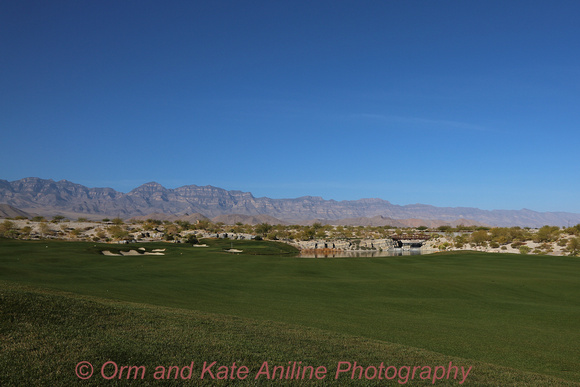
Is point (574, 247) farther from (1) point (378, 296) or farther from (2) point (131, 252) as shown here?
(2) point (131, 252)

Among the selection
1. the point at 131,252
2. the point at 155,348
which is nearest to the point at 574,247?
the point at 131,252

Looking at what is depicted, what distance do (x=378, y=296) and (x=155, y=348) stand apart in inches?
602

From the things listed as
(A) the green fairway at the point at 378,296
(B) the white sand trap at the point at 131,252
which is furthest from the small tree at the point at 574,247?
(B) the white sand trap at the point at 131,252

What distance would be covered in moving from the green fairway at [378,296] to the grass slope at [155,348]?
1.11 m

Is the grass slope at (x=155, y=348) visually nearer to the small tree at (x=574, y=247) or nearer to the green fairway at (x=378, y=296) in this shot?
the green fairway at (x=378, y=296)

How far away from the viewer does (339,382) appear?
6609 millimetres

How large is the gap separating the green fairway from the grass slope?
111cm

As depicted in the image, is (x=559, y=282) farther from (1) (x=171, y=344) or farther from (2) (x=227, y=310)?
(1) (x=171, y=344)

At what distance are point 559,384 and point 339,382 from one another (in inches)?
179

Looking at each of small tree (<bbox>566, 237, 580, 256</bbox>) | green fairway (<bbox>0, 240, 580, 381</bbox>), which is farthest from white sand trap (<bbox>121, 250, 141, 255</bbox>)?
small tree (<bbox>566, 237, 580, 256</bbox>)

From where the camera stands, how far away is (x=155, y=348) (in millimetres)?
Result: 7102

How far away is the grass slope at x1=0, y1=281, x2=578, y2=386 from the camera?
6047 millimetres

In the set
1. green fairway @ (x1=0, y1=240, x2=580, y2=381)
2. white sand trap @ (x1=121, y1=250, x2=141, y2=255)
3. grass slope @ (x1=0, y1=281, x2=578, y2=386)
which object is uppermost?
grass slope @ (x1=0, y1=281, x2=578, y2=386)

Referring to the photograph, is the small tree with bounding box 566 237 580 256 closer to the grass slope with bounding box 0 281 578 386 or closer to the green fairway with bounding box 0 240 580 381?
the green fairway with bounding box 0 240 580 381
